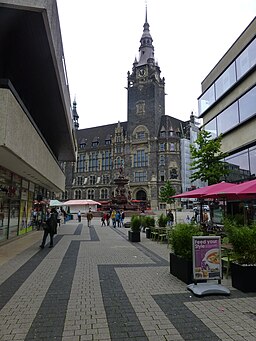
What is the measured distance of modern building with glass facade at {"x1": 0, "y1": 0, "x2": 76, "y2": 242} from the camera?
9062mm

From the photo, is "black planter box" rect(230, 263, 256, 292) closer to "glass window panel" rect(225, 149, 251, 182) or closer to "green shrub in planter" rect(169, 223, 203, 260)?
"green shrub in planter" rect(169, 223, 203, 260)

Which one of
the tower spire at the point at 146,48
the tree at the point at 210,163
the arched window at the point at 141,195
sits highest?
the tower spire at the point at 146,48

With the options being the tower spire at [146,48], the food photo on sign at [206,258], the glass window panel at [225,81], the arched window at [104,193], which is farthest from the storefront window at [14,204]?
the tower spire at [146,48]

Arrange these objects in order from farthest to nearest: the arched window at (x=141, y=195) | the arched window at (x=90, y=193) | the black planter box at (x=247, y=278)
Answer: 1. the arched window at (x=90, y=193)
2. the arched window at (x=141, y=195)
3. the black planter box at (x=247, y=278)

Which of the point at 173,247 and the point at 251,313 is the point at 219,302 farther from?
the point at 173,247

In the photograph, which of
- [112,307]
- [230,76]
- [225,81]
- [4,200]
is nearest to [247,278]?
[112,307]

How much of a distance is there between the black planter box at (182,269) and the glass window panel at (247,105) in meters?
14.4

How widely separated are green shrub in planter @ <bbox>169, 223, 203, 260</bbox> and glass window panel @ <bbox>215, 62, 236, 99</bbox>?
17.7 metres

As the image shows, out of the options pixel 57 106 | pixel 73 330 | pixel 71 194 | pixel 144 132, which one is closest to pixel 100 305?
pixel 73 330

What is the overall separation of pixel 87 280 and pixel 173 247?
2.43 m

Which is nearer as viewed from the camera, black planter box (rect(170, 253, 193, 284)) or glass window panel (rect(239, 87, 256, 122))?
black planter box (rect(170, 253, 193, 284))

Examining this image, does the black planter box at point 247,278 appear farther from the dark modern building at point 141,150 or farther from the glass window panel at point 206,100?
the dark modern building at point 141,150

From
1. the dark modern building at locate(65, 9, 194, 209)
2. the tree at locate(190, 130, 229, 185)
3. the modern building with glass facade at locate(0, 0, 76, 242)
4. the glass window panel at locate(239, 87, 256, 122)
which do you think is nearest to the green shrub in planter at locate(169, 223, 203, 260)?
the modern building with glass facade at locate(0, 0, 76, 242)

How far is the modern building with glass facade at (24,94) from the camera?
9.06 m
